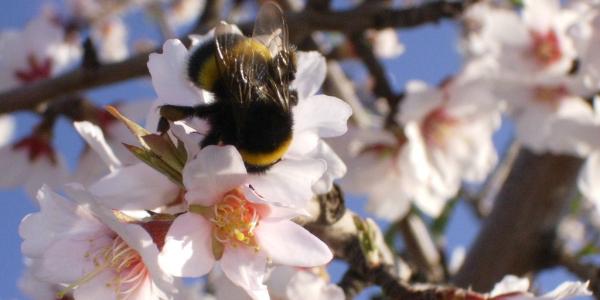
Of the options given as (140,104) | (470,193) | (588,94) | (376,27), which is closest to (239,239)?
(376,27)

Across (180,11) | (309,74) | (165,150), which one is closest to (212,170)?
(165,150)

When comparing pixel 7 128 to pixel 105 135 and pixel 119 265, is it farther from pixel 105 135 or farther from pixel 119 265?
pixel 119 265

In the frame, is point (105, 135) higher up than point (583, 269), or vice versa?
point (105, 135)

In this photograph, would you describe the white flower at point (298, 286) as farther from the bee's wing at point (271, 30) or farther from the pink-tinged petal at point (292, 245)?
the bee's wing at point (271, 30)

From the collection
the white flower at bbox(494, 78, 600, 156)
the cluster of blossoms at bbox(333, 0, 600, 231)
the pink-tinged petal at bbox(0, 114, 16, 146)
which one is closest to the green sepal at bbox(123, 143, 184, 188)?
the cluster of blossoms at bbox(333, 0, 600, 231)

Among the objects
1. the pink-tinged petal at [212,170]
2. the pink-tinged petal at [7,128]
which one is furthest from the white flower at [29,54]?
the pink-tinged petal at [212,170]

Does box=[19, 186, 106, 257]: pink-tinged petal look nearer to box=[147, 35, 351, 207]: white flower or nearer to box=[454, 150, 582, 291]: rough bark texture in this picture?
box=[147, 35, 351, 207]: white flower
